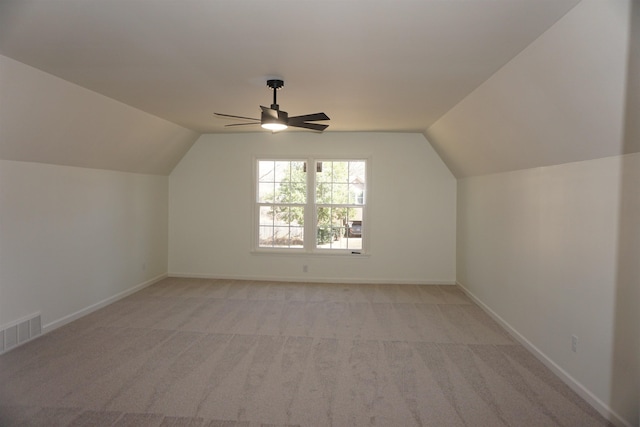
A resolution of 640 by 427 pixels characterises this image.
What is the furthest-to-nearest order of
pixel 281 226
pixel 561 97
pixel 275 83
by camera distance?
pixel 281 226, pixel 275 83, pixel 561 97

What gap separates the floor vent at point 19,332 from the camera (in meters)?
3.36

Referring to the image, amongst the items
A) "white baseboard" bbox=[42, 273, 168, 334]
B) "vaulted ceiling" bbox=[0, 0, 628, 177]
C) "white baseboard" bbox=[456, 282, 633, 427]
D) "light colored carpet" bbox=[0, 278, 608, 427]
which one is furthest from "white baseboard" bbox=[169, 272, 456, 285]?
"vaulted ceiling" bbox=[0, 0, 628, 177]

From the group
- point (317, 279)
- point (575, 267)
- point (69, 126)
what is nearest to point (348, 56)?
point (575, 267)

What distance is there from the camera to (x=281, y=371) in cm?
315

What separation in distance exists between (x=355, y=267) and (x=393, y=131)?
7.74ft

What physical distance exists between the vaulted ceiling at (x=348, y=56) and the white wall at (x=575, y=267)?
0.26 meters

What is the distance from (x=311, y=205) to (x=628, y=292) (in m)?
4.55

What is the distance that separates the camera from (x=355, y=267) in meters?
6.25

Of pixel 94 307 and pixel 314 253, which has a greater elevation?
pixel 314 253

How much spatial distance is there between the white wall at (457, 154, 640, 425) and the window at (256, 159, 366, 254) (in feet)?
7.85

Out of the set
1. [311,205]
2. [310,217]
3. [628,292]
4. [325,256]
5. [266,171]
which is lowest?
[325,256]

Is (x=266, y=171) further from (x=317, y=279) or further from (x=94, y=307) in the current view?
(x=94, y=307)

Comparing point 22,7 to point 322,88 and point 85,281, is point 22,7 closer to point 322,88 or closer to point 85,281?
Result: point 322,88

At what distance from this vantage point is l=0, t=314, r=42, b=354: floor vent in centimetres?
336
